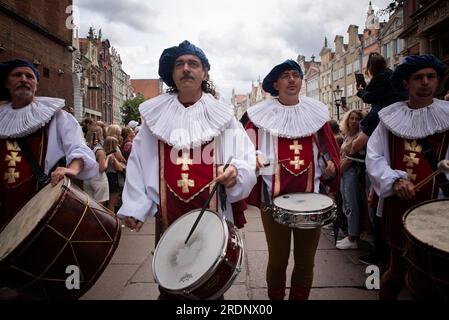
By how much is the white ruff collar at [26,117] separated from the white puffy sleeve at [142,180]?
835 millimetres

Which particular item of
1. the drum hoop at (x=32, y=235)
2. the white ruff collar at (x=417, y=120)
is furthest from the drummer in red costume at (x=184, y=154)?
the white ruff collar at (x=417, y=120)

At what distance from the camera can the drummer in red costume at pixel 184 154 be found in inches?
83.9

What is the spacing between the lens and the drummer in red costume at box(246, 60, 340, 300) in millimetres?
2492

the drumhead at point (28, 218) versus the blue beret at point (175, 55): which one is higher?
the blue beret at point (175, 55)

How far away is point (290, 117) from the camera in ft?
8.83

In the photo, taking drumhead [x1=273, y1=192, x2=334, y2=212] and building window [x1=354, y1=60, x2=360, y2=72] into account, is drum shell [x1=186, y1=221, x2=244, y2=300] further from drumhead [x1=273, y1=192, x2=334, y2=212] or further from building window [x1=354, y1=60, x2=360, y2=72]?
building window [x1=354, y1=60, x2=360, y2=72]

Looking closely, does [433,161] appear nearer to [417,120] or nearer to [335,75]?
[417,120]

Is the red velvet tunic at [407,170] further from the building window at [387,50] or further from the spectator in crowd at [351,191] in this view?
the building window at [387,50]

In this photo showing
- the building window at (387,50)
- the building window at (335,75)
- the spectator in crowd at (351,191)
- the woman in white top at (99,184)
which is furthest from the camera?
the building window at (335,75)

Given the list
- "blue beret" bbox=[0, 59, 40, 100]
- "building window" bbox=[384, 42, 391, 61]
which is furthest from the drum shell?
"building window" bbox=[384, 42, 391, 61]

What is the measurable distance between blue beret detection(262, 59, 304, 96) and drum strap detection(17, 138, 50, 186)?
185 cm

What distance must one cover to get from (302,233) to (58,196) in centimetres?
160

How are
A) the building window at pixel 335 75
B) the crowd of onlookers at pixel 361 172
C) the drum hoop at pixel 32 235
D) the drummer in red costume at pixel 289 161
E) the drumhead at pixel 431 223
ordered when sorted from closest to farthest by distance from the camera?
the drumhead at pixel 431 223 → the drum hoop at pixel 32 235 → the drummer in red costume at pixel 289 161 → the crowd of onlookers at pixel 361 172 → the building window at pixel 335 75

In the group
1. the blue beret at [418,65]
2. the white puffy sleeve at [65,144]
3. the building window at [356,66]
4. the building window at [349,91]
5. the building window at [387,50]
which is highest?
the building window at [356,66]
